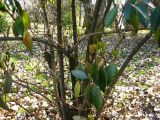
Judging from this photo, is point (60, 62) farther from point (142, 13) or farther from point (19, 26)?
point (142, 13)

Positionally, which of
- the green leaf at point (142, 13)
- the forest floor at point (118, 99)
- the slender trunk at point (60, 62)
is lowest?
the forest floor at point (118, 99)

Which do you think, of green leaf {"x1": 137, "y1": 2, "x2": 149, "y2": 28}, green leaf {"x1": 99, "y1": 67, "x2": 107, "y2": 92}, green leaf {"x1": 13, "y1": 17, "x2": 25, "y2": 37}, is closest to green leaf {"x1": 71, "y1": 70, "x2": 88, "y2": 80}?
green leaf {"x1": 99, "y1": 67, "x2": 107, "y2": 92}

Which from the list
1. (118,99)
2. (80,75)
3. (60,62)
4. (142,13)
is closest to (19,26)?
(80,75)

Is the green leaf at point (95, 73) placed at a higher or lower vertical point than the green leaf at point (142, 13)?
lower

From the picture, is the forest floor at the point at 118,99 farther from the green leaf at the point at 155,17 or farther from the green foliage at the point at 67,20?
the green leaf at the point at 155,17

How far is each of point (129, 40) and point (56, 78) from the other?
9.28 m

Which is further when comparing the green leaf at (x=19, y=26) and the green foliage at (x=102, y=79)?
the green foliage at (x=102, y=79)

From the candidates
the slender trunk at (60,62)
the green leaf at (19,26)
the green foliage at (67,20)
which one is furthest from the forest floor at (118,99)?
the green leaf at (19,26)

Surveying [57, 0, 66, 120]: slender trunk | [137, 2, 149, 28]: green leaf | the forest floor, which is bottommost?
the forest floor

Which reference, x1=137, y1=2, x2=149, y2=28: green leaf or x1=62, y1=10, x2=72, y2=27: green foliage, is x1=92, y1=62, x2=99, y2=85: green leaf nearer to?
x1=137, y1=2, x2=149, y2=28: green leaf

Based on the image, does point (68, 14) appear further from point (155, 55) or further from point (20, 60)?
point (155, 55)

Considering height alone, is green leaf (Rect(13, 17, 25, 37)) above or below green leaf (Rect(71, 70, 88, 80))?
above

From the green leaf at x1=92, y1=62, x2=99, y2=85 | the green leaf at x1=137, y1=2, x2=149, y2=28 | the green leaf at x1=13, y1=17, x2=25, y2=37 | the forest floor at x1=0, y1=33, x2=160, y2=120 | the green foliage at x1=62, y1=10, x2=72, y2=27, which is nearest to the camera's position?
the green leaf at x1=137, y1=2, x2=149, y2=28

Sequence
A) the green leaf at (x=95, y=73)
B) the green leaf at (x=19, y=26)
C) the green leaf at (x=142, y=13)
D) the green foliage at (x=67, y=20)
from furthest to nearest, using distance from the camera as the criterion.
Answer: the green foliage at (x=67, y=20) < the green leaf at (x=95, y=73) < the green leaf at (x=19, y=26) < the green leaf at (x=142, y=13)
